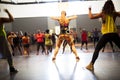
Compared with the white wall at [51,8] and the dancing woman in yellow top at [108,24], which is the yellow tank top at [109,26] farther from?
the white wall at [51,8]

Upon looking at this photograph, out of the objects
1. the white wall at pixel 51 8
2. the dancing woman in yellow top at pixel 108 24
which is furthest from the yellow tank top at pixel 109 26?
the white wall at pixel 51 8

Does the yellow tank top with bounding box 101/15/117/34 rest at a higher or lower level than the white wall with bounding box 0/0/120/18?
lower

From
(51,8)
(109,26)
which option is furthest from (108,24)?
(51,8)

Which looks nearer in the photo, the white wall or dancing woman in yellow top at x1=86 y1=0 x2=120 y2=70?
dancing woman in yellow top at x1=86 y1=0 x2=120 y2=70

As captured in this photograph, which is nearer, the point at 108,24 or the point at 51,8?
the point at 108,24

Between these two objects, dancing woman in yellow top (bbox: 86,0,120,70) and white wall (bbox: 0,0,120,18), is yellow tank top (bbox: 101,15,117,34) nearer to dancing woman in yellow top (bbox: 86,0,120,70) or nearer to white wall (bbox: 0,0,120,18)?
dancing woman in yellow top (bbox: 86,0,120,70)

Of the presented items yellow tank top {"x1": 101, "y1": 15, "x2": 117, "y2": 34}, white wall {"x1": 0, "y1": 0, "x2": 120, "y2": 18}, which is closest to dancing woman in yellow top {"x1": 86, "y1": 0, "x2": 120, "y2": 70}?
yellow tank top {"x1": 101, "y1": 15, "x2": 117, "y2": 34}

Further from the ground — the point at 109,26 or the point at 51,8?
the point at 51,8

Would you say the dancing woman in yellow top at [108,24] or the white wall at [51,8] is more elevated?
the white wall at [51,8]

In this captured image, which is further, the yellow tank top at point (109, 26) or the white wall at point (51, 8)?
the white wall at point (51, 8)

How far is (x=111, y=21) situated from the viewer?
6977 mm

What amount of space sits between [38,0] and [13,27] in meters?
8.67

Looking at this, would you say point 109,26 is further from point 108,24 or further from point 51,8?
point 51,8

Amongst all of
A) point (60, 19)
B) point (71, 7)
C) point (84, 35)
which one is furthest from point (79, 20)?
point (60, 19)
